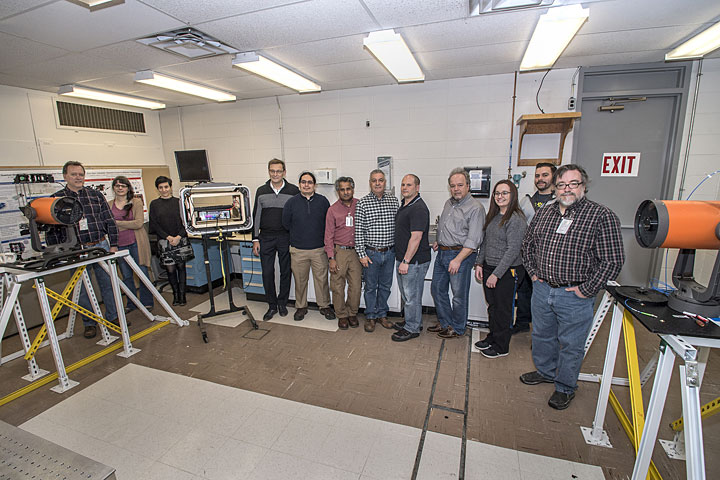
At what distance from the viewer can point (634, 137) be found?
12.2 ft

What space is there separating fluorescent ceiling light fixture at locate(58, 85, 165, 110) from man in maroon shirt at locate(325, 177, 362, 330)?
10.8 ft

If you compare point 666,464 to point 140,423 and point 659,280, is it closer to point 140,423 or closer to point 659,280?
point 659,280

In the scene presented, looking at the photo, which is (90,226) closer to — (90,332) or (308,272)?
(90,332)

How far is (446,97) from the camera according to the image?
4051 mm

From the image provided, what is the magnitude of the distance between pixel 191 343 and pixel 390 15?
3408 millimetres

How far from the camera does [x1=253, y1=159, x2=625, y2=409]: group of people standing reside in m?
2.13

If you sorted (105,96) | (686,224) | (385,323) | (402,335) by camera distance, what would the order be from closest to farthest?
1. (686,224)
2. (402,335)
3. (385,323)
4. (105,96)

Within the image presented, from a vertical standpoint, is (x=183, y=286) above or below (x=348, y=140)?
below

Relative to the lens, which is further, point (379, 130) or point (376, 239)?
point (379, 130)

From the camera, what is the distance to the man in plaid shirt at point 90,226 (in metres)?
3.21

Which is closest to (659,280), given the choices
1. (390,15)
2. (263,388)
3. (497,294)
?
(497,294)

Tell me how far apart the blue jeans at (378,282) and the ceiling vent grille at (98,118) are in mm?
4288

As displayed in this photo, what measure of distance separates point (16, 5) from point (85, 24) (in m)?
0.37

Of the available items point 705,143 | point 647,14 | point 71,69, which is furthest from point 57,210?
point 705,143
